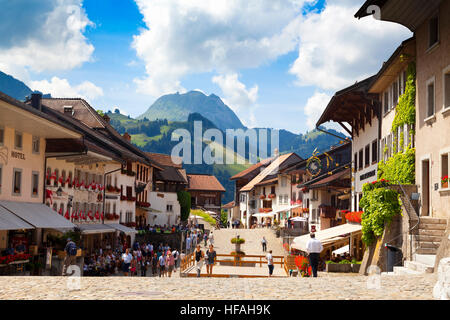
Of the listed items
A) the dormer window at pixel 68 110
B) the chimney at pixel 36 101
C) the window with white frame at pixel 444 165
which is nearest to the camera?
the window with white frame at pixel 444 165

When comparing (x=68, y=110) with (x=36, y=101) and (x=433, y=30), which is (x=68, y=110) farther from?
(x=433, y=30)

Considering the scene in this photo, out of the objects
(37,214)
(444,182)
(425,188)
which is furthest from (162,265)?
(444,182)

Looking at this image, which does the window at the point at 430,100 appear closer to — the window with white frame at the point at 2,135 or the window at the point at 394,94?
the window at the point at 394,94

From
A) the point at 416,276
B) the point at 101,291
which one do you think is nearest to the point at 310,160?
the point at 416,276

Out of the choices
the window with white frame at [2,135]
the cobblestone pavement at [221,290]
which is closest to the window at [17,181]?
the window with white frame at [2,135]

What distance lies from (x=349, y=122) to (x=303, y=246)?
549 inches

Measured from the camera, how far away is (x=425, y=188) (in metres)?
23.5

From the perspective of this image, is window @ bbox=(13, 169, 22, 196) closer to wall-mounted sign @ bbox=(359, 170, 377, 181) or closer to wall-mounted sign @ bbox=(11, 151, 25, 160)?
wall-mounted sign @ bbox=(11, 151, 25, 160)

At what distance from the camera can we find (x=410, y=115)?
2542 centimetres

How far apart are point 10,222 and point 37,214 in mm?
4979

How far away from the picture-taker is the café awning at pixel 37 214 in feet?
98.1

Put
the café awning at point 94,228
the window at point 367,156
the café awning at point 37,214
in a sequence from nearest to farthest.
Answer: the café awning at point 37,214 → the window at point 367,156 → the café awning at point 94,228

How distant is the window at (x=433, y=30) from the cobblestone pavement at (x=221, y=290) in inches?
393
